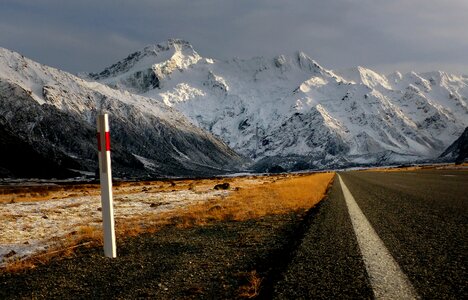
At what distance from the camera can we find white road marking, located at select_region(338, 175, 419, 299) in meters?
5.38

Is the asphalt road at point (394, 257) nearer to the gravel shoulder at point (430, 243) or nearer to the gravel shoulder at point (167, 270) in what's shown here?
the gravel shoulder at point (430, 243)

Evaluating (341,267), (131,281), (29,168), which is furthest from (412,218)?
(29,168)

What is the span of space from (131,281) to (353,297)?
11.9 feet

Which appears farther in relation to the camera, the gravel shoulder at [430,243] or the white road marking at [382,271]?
the gravel shoulder at [430,243]

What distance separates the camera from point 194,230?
13.1 metres

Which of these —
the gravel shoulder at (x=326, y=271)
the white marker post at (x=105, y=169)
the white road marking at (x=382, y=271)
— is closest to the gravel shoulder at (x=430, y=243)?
the white road marking at (x=382, y=271)

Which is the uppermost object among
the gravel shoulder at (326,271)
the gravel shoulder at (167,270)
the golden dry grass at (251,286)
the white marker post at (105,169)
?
the white marker post at (105,169)

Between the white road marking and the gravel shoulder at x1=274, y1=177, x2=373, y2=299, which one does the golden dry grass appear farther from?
the white road marking

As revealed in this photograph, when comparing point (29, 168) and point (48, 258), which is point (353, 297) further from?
point (29, 168)

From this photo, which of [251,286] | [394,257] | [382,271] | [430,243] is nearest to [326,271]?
[382,271]

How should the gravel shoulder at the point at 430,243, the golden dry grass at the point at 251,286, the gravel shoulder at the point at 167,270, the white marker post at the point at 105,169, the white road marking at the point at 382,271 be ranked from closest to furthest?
the white road marking at the point at 382,271
the gravel shoulder at the point at 430,243
the golden dry grass at the point at 251,286
the gravel shoulder at the point at 167,270
the white marker post at the point at 105,169

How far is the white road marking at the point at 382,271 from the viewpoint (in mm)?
5382

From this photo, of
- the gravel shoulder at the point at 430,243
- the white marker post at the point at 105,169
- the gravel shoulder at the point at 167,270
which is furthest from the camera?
the white marker post at the point at 105,169

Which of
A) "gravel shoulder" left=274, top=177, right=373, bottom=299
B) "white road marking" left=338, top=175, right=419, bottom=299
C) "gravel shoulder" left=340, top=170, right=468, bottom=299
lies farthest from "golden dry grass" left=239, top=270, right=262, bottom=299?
"gravel shoulder" left=340, top=170, right=468, bottom=299
